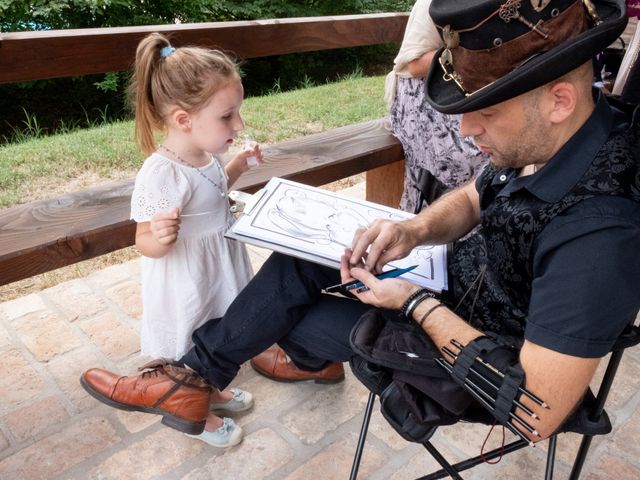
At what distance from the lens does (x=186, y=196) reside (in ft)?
5.99

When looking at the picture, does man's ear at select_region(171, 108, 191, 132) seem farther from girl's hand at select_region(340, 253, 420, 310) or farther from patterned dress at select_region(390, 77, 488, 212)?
patterned dress at select_region(390, 77, 488, 212)

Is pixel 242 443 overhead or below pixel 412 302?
below

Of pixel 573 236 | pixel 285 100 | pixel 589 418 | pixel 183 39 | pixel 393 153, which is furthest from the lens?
pixel 285 100

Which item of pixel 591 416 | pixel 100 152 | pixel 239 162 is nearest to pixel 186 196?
pixel 239 162

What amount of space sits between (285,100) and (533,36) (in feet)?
16.8

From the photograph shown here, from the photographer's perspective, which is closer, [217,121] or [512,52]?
[512,52]

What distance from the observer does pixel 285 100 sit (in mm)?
6105

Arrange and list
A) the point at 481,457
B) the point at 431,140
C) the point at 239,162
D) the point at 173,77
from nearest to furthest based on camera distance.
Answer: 1. the point at 481,457
2. the point at 173,77
3. the point at 239,162
4. the point at 431,140

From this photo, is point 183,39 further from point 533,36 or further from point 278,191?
point 533,36

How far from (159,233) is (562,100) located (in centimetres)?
113

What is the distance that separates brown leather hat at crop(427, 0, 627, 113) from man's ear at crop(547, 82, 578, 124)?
0.23 ft

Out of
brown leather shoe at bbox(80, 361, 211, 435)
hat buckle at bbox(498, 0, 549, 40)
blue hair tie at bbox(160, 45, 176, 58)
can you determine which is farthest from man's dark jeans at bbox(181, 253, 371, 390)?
hat buckle at bbox(498, 0, 549, 40)

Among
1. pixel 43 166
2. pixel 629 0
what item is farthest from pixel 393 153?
pixel 43 166

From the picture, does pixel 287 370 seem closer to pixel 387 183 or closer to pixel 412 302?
pixel 412 302
